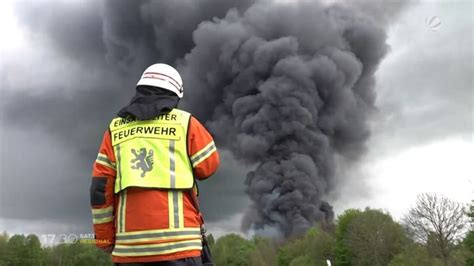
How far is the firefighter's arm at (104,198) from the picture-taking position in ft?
9.18

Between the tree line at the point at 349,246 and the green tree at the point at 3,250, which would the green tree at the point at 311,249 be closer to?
A: the tree line at the point at 349,246

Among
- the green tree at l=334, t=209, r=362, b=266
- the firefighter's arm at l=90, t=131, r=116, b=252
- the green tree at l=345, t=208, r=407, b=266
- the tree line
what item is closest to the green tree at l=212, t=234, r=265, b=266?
the tree line

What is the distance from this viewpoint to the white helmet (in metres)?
2.89

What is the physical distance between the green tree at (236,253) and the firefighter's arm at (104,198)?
50419mm

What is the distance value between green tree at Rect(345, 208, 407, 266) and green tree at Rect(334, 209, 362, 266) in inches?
65.1

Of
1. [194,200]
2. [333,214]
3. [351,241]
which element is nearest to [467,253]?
[351,241]

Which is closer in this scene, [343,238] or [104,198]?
[104,198]

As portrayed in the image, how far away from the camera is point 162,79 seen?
9.54ft

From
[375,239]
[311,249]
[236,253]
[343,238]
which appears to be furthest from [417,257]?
[236,253]

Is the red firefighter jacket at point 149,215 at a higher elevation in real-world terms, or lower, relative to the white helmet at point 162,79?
lower

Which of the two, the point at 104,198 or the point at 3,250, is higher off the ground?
the point at 3,250

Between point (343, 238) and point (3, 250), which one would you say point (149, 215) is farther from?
point (3, 250)

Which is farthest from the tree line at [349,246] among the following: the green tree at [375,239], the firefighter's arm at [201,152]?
the firefighter's arm at [201,152]

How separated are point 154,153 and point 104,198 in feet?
1.30
